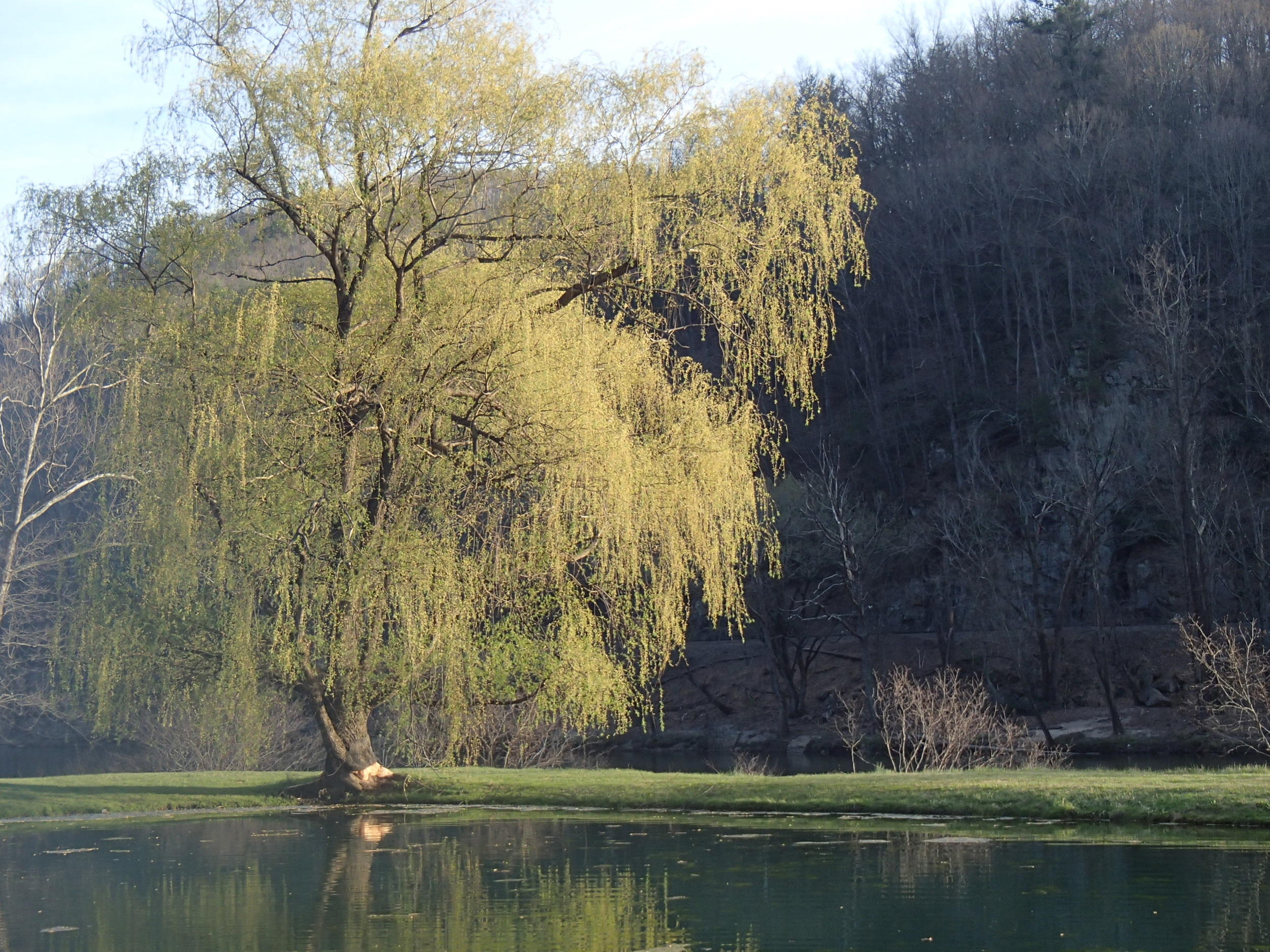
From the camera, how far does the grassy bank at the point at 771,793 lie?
510 inches

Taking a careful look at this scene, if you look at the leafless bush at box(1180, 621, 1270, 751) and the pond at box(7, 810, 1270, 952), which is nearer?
the pond at box(7, 810, 1270, 952)

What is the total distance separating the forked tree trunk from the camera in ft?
57.0

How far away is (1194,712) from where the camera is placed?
31.2 meters

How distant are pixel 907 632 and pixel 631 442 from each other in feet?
114

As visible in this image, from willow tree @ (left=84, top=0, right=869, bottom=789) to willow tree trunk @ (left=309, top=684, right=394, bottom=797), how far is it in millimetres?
74

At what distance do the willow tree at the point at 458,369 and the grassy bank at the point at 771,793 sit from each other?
1318mm

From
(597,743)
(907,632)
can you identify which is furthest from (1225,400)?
(597,743)

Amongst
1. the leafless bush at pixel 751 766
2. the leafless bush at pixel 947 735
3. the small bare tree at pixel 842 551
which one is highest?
the small bare tree at pixel 842 551

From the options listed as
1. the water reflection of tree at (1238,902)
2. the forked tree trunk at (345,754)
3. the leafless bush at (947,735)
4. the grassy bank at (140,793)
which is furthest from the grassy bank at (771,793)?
the leafless bush at (947,735)

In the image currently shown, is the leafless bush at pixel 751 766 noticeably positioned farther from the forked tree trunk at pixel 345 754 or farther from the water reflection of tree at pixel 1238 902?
the water reflection of tree at pixel 1238 902

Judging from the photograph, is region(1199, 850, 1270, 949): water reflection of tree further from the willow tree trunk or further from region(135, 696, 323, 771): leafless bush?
region(135, 696, 323, 771): leafless bush

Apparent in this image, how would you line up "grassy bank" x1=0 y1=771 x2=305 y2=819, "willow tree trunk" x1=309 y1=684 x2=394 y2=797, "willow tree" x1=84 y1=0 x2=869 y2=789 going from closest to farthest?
"willow tree" x1=84 y1=0 x2=869 y2=789 < "willow tree trunk" x1=309 y1=684 x2=394 y2=797 < "grassy bank" x1=0 y1=771 x2=305 y2=819

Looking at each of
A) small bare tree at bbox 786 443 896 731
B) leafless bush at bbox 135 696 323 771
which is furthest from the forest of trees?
small bare tree at bbox 786 443 896 731

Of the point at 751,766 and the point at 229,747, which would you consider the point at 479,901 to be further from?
the point at 229,747
